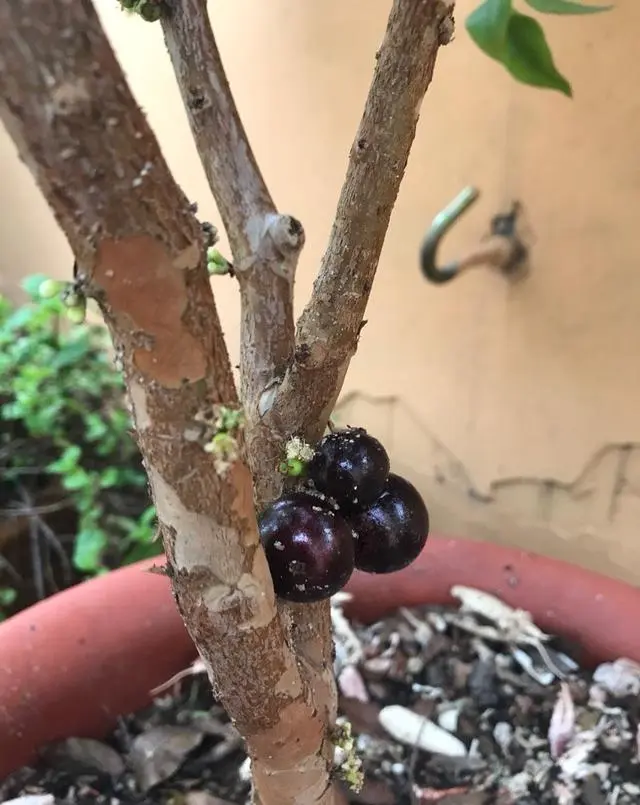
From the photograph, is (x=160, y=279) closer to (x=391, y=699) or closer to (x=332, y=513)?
(x=332, y=513)

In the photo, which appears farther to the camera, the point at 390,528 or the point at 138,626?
the point at 138,626

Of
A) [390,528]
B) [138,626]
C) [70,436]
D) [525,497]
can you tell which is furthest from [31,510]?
[390,528]

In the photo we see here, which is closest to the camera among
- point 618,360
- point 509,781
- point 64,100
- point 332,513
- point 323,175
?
point 64,100

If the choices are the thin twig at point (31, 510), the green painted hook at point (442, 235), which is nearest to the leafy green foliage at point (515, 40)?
the green painted hook at point (442, 235)

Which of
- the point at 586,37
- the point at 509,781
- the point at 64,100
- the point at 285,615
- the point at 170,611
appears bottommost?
the point at 509,781

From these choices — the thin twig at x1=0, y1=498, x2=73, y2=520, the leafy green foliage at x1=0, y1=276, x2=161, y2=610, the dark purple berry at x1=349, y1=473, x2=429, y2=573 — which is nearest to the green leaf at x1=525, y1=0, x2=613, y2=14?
the dark purple berry at x1=349, y1=473, x2=429, y2=573

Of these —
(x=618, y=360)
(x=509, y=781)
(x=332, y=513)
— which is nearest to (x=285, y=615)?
(x=332, y=513)

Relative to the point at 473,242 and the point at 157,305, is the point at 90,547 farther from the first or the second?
the point at 157,305

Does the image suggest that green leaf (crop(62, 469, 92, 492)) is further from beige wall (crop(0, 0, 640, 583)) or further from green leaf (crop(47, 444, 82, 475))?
beige wall (crop(0, 0, 640, 583))
